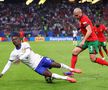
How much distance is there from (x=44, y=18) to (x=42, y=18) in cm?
40

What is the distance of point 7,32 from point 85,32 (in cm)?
3783

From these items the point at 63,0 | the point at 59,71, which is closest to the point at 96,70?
→ the point at 59,71

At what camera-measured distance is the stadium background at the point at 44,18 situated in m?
51.6

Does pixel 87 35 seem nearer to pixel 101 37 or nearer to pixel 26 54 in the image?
pixel 26 54

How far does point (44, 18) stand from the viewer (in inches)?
2179

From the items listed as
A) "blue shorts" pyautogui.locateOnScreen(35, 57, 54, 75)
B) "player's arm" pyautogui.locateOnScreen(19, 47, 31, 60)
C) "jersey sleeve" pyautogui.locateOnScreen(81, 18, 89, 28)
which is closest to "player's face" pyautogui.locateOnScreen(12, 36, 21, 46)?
"player's arm" pyautogui.locateOnScreen(19, 47, 31, 60)

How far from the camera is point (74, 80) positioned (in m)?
12.4

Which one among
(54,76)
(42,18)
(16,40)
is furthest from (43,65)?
(42,18)

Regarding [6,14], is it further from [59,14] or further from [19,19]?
[59,14]

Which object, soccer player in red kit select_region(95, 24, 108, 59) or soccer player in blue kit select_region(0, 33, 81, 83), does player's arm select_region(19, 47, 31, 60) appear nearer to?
soccer player in blue kit select_region(0, 33, 81, 83)

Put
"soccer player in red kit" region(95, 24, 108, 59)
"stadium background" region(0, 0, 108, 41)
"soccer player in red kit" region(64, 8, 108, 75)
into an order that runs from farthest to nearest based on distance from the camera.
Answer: "stadium background" region(0, 0, 108, 41) → "soccer player in red kit" region(95, 24, 108, 59) → "soccer player in red kit" region(64, 8, 108, 75)

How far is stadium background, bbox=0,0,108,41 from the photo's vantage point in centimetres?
5158

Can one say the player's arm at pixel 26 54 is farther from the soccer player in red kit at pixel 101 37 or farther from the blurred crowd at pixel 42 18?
the blurred crowd at pixel 42 18

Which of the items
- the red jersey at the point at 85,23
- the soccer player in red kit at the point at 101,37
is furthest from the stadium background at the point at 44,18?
the red jersey at the point at 85,23
